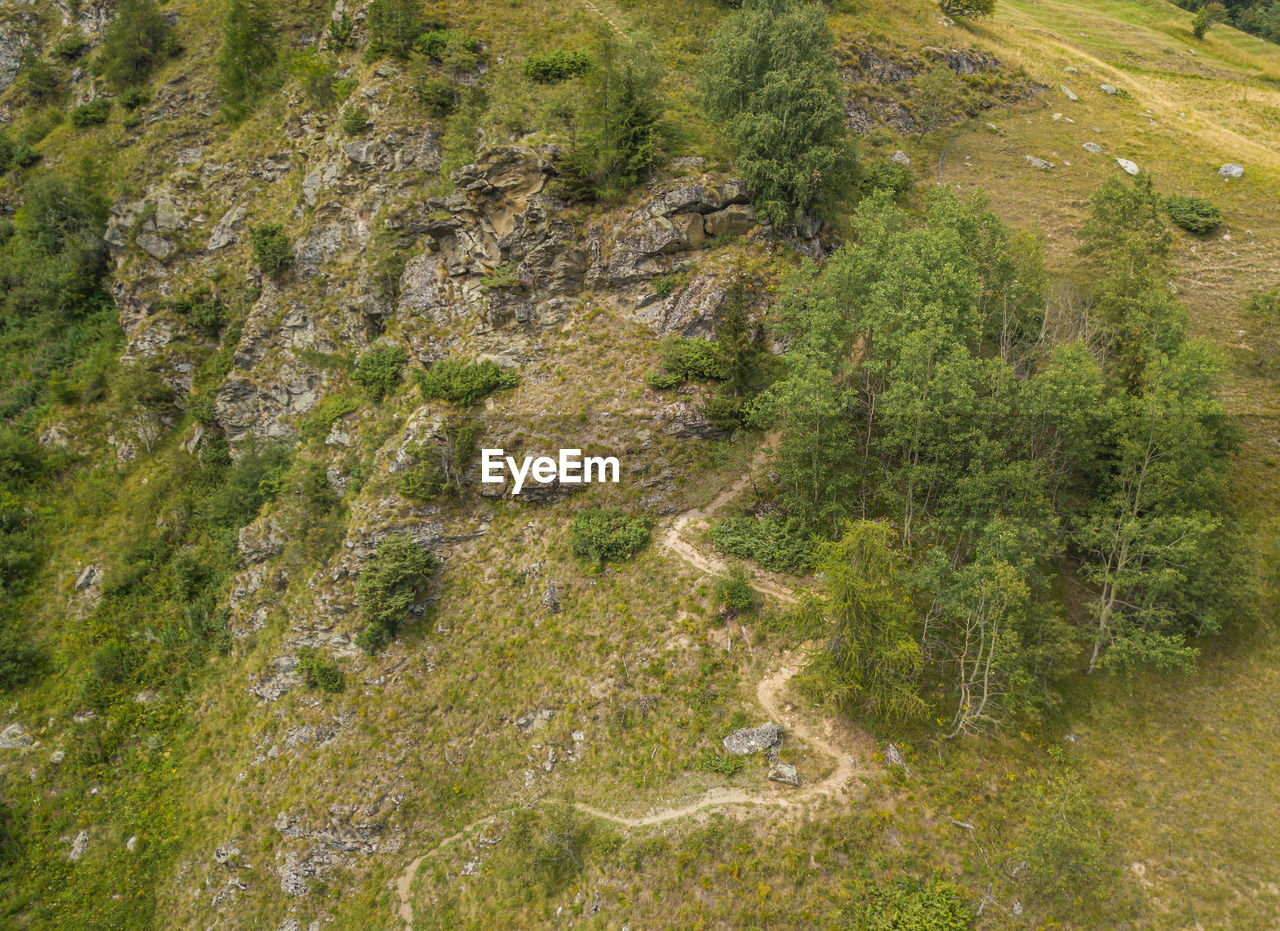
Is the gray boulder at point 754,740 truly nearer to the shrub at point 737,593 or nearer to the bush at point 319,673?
the shrub at point 737,593

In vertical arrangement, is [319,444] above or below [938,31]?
below

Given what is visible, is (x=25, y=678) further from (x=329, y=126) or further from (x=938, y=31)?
(x=938, y=31)

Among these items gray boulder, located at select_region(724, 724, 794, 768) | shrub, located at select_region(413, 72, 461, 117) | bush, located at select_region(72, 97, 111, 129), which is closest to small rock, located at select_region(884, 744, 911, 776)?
gray boulder, located at select_region(724, 724, 794, 768)

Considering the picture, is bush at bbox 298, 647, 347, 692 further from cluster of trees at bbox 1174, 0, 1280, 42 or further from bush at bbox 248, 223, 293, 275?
cluster of trees at bbox 1174, 0, 1280, 42

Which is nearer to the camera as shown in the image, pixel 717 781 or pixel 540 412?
pixel 717 781

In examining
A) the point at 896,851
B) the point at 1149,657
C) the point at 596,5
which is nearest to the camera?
the point at 896,851

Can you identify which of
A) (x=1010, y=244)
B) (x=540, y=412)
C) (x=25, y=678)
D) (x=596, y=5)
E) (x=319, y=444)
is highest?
(x=596, y=5)

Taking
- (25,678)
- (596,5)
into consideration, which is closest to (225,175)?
(596,5)
